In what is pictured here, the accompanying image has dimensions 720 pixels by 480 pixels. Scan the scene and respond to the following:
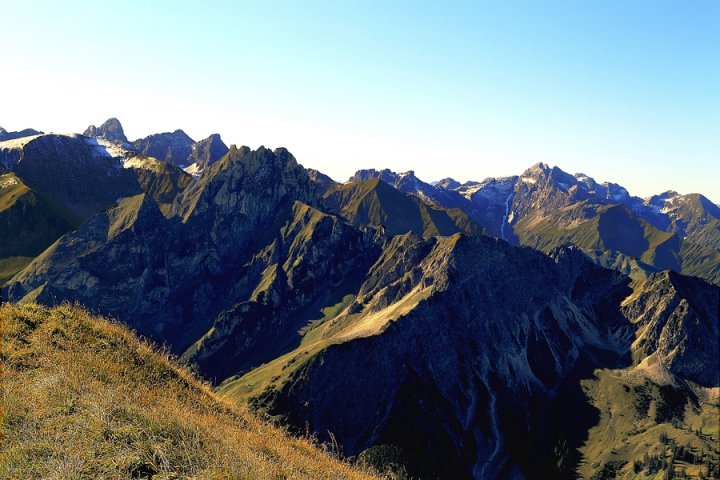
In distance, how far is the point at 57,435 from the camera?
15953mm

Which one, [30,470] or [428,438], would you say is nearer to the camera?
[30,470]

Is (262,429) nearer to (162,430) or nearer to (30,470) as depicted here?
(162,430)

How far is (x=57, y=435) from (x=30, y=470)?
1518 mm

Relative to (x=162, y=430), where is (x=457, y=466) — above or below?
below

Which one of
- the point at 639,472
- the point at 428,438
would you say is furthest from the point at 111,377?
the point at 639,472

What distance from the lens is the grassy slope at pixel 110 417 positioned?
597 inches

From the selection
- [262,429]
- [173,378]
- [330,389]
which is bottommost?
[330,389]

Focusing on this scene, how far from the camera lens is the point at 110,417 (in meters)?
17.5

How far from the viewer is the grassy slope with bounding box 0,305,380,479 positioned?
15.2m

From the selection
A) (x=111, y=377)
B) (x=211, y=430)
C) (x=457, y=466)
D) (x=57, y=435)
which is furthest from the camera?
(x=457, y=466)

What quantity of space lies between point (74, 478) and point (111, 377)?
28.4 ft

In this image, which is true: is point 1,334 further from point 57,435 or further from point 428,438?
point 428,438

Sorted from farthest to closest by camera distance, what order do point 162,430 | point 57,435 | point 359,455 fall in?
point 359,455
point 162,430
point 57,435

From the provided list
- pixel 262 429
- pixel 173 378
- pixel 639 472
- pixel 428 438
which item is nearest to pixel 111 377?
pixel 173 378
